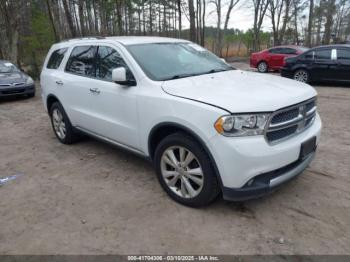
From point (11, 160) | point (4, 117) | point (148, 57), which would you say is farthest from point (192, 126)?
point (4, 117)

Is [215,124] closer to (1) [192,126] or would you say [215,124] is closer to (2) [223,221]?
(1) [192,126]

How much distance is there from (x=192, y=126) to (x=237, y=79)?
107 cm

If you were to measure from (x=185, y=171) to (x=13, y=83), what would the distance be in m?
9.22

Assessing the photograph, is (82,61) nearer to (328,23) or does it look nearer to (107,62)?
(107,62)

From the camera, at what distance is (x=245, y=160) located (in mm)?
2750

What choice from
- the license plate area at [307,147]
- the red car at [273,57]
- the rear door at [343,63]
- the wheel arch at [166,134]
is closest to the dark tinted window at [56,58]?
the wheel arch at [166,134]

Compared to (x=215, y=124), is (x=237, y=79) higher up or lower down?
higher up

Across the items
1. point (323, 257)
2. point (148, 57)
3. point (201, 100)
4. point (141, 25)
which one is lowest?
point (323, 257)

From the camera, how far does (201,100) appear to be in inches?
117

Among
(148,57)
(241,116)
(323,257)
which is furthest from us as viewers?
(148,57)

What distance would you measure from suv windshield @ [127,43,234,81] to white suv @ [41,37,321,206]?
0.04ft

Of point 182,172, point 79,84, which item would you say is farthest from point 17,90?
point 182,172

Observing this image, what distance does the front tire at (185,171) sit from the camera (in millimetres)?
3051

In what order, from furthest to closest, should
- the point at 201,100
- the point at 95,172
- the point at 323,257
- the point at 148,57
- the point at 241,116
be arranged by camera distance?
the point at 95,172 → the point at 148,57 → the point at 201,100 → the point at 241,116 → the point at 323,257
